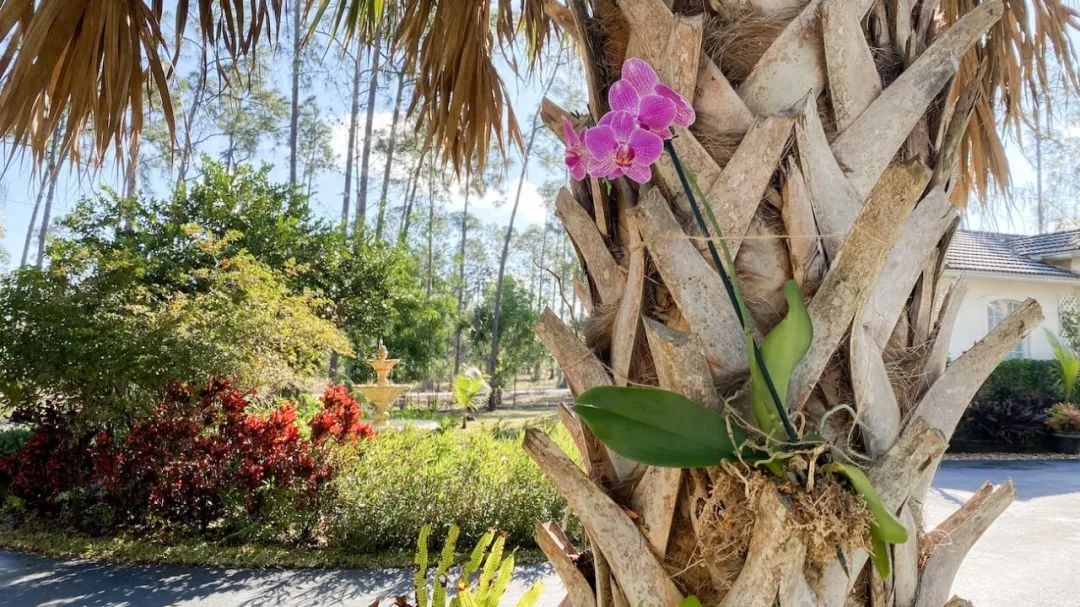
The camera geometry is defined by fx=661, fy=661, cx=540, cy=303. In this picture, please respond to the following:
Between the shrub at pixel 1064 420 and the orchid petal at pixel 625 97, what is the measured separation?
13537mm

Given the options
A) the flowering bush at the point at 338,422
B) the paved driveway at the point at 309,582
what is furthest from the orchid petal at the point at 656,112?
the flowering bush at the point at 338,422

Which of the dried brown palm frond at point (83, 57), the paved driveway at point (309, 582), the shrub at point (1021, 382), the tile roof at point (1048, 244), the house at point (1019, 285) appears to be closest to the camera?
the dried brown palm frond at point (83, 57)

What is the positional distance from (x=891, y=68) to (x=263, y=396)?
24.9ft

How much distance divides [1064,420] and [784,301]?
13337 millimetres

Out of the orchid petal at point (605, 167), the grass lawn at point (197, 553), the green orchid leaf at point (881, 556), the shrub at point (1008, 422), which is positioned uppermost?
the orchid petal at point (605, 167)

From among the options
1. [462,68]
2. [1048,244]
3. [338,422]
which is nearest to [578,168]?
[462,68]

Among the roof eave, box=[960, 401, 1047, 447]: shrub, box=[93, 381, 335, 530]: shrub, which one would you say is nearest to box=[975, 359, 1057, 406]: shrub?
box=[960, 401, 1047, 447]: shrub

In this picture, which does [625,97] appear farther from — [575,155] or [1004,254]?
[1004,254]

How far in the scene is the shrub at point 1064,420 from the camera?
11.1m

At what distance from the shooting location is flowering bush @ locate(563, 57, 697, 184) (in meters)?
0.89

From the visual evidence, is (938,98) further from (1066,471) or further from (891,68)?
(1066,471)

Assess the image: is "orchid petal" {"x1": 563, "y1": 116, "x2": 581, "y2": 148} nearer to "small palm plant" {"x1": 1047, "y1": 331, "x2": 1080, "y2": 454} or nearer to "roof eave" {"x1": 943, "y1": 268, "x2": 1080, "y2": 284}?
"small palm plant" {"x1": 1047, "y1": 331, "x2": 1080, "y2": 454}

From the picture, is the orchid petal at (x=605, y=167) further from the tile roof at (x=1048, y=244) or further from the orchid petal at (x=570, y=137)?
the tile roof at (x=1048, y=244)

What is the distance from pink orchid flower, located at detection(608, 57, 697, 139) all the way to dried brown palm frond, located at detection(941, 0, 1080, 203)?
195cm
